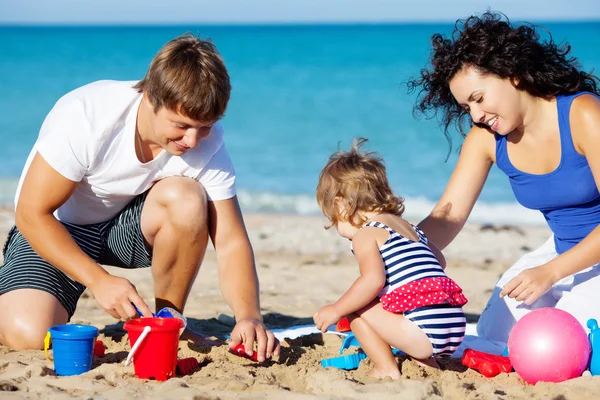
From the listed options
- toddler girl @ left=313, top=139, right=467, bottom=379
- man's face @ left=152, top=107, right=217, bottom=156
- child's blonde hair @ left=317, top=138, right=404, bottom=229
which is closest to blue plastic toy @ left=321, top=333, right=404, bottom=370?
toddler girl @ left=313, top=139, right=467, bottom=379

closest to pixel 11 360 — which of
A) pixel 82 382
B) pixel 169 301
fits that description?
pixel 82 382

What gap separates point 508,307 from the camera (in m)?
3.81

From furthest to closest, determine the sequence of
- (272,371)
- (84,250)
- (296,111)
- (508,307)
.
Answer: (296,111)
(508,307)
(84,250)
(272,371)

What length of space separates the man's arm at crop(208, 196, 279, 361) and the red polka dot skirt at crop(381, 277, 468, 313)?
1.75ft

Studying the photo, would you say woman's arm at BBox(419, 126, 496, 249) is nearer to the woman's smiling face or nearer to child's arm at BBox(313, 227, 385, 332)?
the woman's smiling face

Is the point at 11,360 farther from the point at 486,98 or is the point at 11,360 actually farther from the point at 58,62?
the point at 58,62

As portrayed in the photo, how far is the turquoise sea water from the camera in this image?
A: 11.0 metres

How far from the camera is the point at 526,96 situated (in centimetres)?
352

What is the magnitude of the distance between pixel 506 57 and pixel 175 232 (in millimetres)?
1710

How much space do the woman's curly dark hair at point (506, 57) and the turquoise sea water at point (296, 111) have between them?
296 millimetres

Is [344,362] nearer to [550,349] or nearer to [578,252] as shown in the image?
[550,349]

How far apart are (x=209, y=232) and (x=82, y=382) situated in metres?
1.08

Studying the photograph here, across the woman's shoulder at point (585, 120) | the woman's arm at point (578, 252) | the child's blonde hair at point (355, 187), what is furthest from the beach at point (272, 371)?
the woman's shoulder at point (585, 120)

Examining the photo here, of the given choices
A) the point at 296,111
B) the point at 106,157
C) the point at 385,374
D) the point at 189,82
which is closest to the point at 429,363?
the point at 385,374
